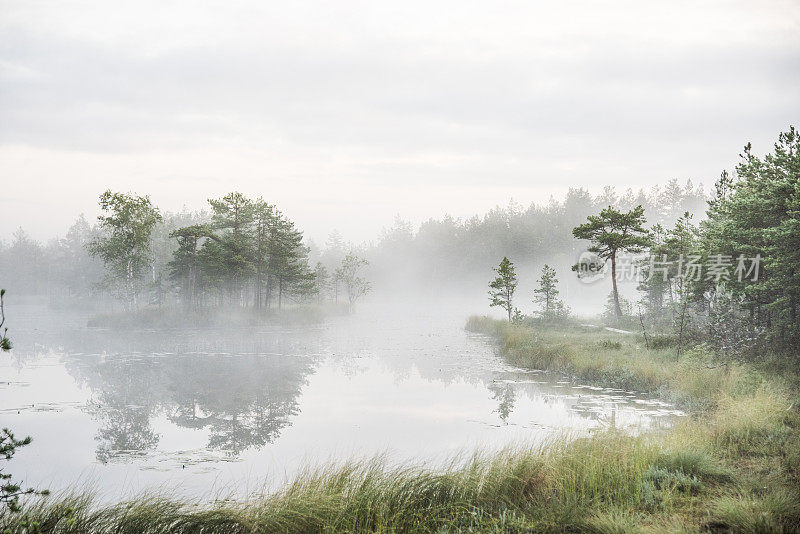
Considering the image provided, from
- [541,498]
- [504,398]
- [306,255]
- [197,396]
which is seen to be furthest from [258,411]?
[306,255]

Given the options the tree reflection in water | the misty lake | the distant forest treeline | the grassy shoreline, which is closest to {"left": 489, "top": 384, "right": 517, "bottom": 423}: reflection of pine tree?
the misty lake

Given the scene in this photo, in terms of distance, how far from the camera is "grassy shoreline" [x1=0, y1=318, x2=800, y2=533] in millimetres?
6215

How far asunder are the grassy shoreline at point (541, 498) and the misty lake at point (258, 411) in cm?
192

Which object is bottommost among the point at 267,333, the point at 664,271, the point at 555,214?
the point at 267,333

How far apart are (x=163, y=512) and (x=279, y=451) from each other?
5.35 metres

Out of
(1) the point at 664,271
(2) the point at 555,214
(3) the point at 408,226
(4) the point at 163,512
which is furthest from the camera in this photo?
(3) the point at 408,226

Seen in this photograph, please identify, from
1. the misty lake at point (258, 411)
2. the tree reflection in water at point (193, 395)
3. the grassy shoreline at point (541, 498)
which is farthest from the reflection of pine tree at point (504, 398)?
the tree reflection in water at point (193, 395)

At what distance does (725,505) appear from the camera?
240 inches

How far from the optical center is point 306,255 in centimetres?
9044

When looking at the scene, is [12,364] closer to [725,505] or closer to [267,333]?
[267,333]

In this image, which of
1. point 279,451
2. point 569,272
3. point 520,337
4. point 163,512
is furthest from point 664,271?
point 569,272

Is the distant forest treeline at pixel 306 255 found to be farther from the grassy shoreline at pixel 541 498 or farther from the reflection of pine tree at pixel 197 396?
the grassy shoreline at pixel 541 498

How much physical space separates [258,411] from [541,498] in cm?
1100

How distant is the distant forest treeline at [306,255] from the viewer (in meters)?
56.7
